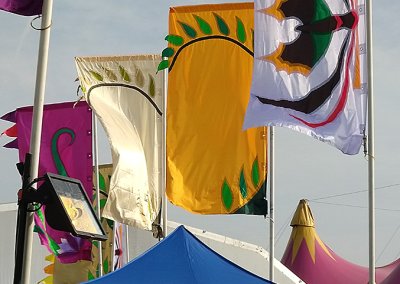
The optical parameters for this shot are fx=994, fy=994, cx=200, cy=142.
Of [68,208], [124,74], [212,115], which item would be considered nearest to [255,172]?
[212,115]

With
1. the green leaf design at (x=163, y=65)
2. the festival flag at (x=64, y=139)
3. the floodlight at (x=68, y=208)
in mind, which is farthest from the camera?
the festival flag at (x=64, y=139)

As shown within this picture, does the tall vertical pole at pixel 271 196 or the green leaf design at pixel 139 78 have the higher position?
the green leaf design at pixel 139 78

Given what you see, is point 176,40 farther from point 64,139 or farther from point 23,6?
point 23,6

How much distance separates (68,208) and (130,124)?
7732mm

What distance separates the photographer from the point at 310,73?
33.2 ft

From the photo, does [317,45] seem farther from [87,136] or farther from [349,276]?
[349,276]

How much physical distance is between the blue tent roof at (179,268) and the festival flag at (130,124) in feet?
9.62

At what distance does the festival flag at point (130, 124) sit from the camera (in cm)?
1346

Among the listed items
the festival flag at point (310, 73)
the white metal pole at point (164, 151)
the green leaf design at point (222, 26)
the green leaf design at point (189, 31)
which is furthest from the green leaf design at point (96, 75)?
the festival flag at point (310, 73)

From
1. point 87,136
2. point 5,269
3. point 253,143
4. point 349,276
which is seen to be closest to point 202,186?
point 253,143

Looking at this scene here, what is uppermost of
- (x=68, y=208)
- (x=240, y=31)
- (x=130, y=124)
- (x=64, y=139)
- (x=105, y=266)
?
(x=240, y=31)

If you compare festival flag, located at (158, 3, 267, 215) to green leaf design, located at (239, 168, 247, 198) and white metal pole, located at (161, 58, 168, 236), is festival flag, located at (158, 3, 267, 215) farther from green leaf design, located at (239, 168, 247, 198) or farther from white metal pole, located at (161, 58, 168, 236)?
white metal pole, located at (161, 58, 168, 236)

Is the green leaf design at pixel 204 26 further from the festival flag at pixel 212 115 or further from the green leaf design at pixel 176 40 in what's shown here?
the green leaf design at pixel 176 40

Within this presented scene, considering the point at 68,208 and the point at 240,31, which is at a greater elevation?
the point at 240,31
